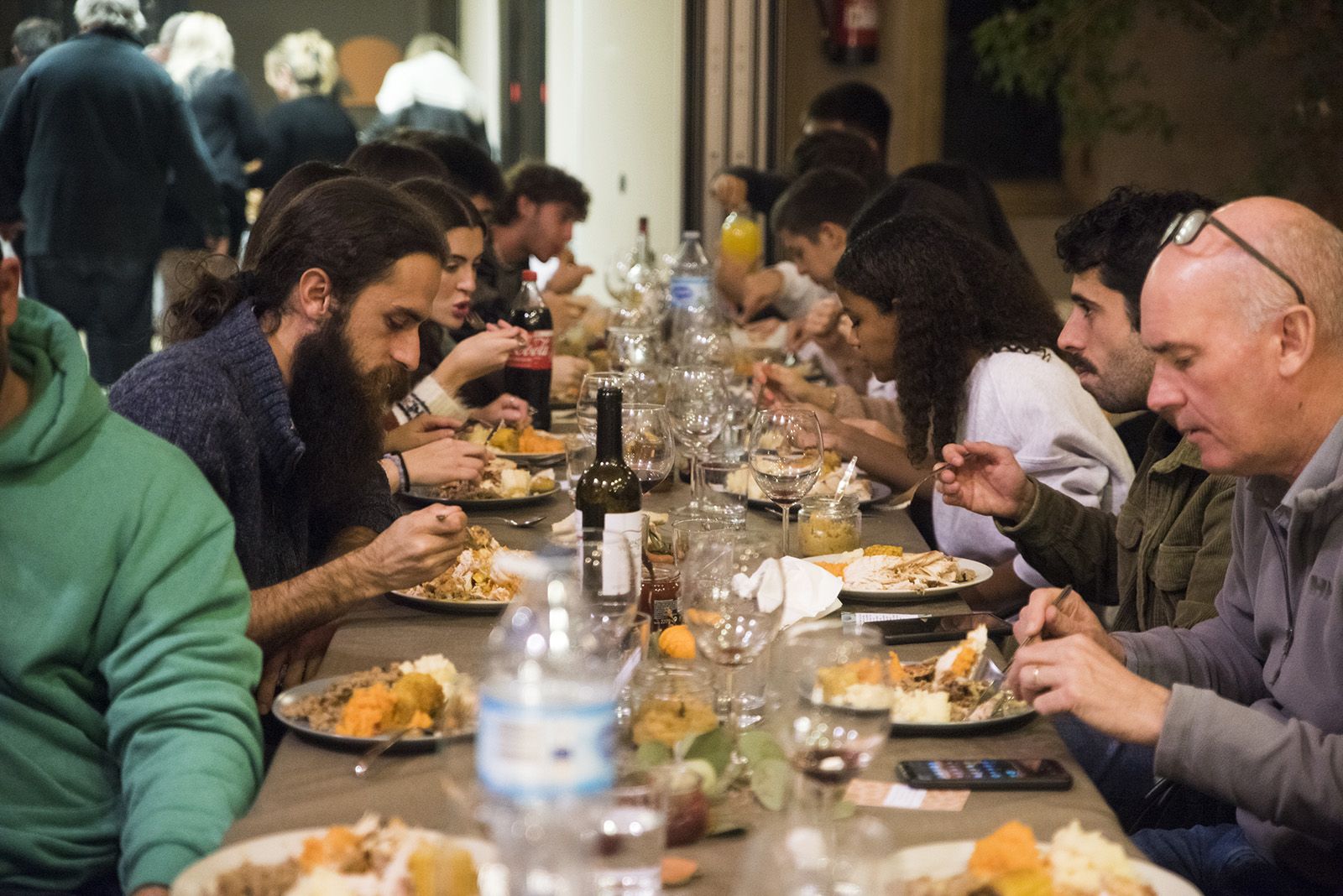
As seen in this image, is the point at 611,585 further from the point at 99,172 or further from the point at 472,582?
the point at 99,172

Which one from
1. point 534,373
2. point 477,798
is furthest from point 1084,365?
point 477,798

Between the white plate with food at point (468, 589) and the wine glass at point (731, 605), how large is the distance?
0.48m

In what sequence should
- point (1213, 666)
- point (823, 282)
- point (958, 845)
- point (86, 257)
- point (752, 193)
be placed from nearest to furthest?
point (958, 845)
point (1213, 666)
point (823, 282)
point (86, 257)
point (752, 193)

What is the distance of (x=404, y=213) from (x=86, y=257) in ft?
14.7

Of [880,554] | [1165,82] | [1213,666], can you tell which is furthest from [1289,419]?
[1165,82]

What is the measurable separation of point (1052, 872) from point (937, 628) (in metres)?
0.76

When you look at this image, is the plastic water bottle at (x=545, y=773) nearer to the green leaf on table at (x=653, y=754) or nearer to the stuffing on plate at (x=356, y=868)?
the stuffing on plate at (x=356, y=868)

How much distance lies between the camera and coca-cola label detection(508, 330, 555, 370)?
355 cm

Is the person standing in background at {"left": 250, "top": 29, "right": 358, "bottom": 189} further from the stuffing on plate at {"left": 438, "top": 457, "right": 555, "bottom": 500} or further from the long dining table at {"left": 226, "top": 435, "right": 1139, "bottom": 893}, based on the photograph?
the long dining table at {"left": 226, "top": 435, "right": 1139, "bottom": 893}

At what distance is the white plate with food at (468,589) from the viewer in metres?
2.02

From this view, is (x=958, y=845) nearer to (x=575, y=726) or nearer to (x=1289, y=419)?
(x=575, y=726)

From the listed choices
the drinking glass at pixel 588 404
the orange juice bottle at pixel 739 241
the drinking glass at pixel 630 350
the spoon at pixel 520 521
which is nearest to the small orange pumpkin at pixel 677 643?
the spoon at pixel 520 521

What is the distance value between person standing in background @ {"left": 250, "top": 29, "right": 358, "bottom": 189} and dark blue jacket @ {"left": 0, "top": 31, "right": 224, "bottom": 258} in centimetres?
108

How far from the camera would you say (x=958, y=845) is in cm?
124
